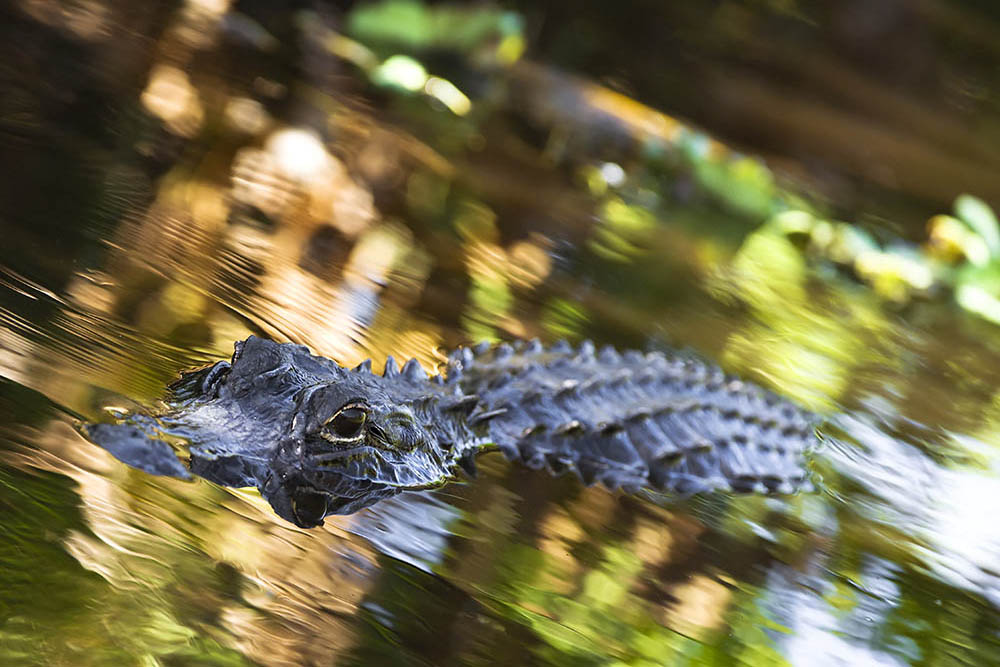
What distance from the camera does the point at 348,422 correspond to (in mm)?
2816

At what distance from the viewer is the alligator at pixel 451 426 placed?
274 cm

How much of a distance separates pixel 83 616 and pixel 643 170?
5838mm

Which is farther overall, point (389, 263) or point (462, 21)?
point (462, 21)

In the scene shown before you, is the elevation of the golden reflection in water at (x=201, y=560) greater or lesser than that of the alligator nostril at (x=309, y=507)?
lesser

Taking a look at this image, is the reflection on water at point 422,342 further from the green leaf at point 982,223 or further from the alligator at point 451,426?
the green leaf at point 982,223

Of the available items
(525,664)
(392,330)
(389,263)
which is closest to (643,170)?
(389,263)

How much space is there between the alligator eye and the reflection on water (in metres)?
0.21

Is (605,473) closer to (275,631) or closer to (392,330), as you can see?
(392,330)

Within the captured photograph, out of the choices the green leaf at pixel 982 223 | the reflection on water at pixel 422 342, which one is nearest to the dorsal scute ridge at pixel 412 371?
the reflection on water at pixel 422 342

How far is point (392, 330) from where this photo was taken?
13.0 feet

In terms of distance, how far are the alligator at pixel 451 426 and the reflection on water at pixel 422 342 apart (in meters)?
0.08

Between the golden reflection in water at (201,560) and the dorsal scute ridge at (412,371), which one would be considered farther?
the dorsal scute ridge at (412,371)

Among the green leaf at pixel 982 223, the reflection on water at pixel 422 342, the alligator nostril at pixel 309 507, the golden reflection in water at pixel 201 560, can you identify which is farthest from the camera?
the green leaf at pixel 982 223

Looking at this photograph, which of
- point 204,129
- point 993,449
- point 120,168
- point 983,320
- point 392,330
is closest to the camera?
point 392,330
